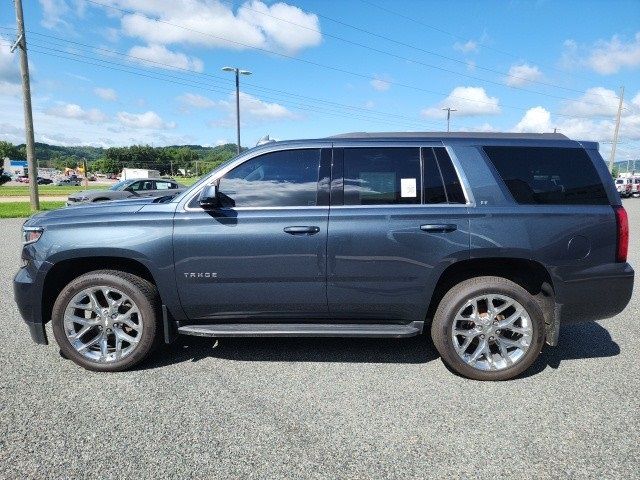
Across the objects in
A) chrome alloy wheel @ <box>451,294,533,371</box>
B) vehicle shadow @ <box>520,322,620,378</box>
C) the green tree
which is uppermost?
the green tree

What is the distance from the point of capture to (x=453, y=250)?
3236 millimetres

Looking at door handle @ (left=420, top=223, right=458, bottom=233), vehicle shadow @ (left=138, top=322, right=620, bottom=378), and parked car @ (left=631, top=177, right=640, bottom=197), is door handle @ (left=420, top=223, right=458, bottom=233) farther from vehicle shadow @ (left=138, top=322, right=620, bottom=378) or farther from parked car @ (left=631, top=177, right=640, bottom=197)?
parked car @ (left=631, top=177, right=640, bottom=197)

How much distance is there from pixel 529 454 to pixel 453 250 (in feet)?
4.58

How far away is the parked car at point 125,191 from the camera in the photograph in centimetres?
1630

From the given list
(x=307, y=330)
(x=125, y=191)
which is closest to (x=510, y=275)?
(x=307, y=330)

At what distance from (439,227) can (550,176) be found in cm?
97

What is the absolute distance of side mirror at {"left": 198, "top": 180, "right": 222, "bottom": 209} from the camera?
126 inches

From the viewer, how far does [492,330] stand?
3309 millimetres

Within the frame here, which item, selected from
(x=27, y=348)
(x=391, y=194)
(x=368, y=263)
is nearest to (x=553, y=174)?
(x=391, y=194)

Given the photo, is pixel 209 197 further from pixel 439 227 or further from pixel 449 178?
pixel 449 178

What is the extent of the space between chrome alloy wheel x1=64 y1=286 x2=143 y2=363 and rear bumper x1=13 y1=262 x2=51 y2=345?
0.23m

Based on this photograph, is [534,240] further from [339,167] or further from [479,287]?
[339,167]

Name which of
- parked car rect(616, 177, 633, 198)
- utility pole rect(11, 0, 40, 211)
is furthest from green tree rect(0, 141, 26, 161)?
parked car rect(616, 177, 633, 198)

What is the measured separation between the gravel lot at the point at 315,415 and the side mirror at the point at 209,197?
133 centimetres
